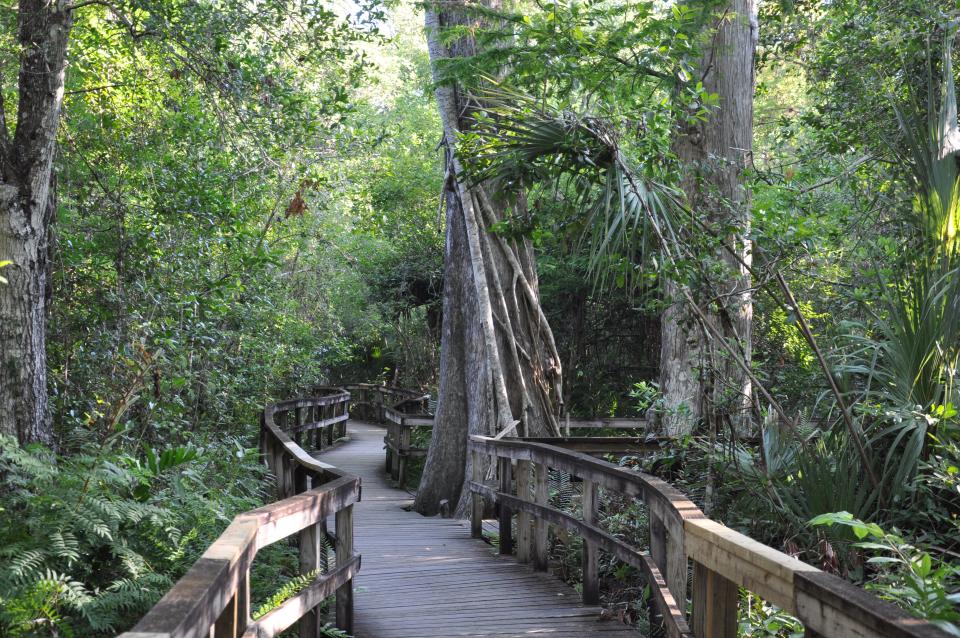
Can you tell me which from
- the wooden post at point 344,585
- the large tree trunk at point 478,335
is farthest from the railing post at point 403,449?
the wooden post at point 344,585

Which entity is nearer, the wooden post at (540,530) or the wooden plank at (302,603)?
the wooden plank at (302,603)

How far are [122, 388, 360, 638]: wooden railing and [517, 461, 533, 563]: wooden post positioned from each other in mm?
1502

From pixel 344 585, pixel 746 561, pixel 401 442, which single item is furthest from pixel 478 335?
pixel 746 561

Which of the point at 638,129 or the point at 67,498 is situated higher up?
the point at 638,129

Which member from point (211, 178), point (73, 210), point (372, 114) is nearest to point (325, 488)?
point (211, 178)

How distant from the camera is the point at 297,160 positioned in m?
10.4

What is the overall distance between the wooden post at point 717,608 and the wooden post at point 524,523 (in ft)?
12.6

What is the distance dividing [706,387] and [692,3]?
2994 millimetres

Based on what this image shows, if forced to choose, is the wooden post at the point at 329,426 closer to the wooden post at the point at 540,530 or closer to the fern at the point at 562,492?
the fern at the point at 562,492

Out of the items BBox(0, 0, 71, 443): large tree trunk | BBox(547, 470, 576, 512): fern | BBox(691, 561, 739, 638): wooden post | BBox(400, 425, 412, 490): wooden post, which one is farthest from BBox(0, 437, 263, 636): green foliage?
BBox(400, 425, 412, 490): wooden post

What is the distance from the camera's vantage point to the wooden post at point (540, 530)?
6645mm

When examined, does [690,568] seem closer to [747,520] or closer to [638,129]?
[747,520]

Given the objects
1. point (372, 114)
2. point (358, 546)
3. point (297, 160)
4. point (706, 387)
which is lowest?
point (358, 546)

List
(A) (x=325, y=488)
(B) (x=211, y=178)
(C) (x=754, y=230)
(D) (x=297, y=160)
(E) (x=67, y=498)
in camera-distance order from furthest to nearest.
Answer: (D) (x=297, y=160)
(B) (x=211, y=178)
(C) (x=754, y=230)
(A) (x=325, y=488)
(E) (x=67, y=498)
